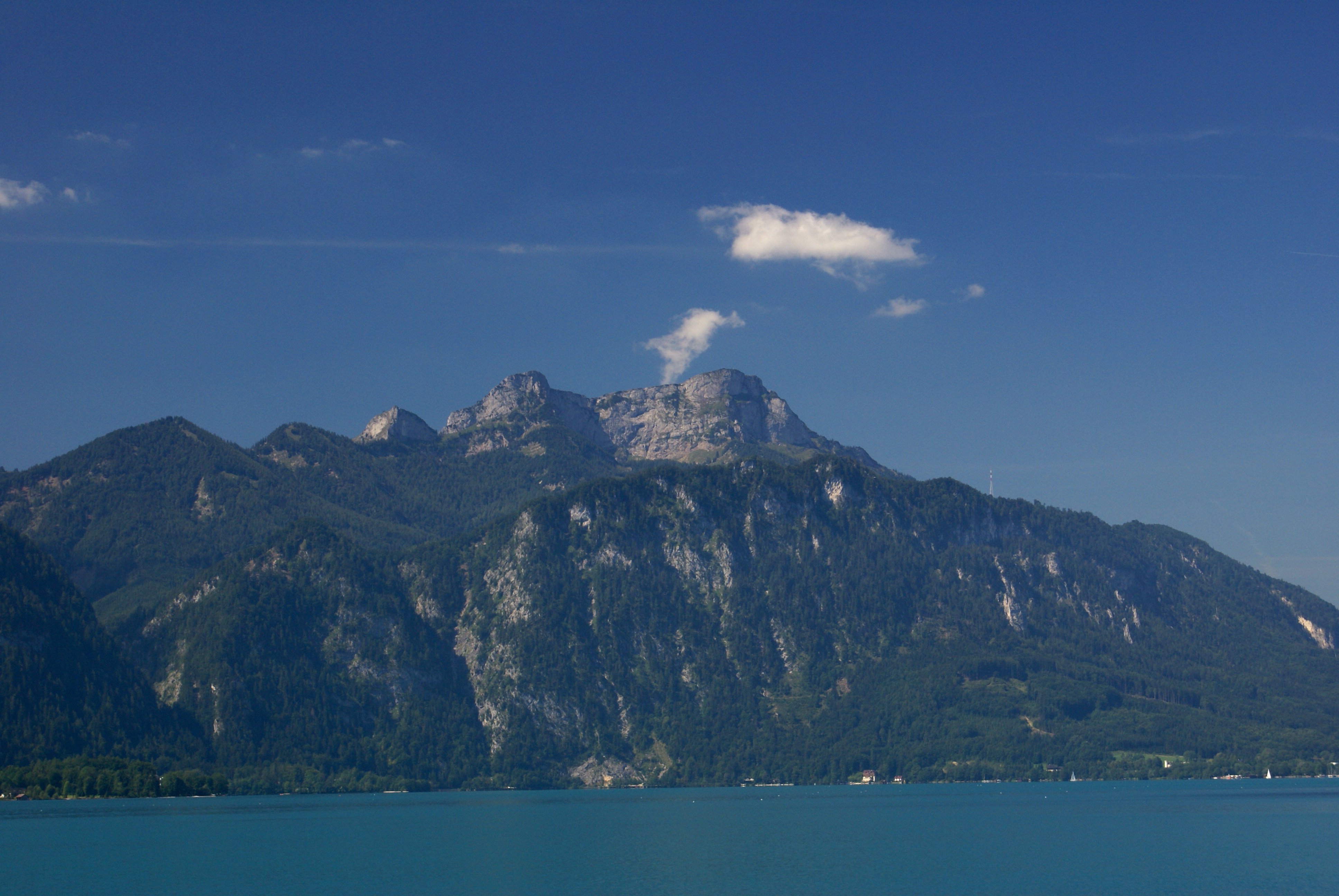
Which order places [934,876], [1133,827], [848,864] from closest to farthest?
[934,876], [848,864], [1133,827]

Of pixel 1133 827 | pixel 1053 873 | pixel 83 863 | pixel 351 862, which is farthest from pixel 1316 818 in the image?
pixel 83 863

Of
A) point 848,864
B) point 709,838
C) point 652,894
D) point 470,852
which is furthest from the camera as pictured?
point 709,838

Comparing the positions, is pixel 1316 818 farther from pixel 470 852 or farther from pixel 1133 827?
pixel 470 852

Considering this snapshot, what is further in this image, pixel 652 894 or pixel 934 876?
pixel 934 876

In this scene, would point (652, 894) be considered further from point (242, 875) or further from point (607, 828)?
point (607, 828)

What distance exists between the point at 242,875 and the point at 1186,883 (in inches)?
3550

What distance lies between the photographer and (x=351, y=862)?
14112cm

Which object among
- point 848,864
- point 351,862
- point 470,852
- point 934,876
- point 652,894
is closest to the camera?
point 652,894

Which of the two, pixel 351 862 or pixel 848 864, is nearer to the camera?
pixel 848 864

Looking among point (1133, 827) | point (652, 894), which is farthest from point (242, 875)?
point (1133, 827)

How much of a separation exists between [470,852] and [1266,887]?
85.3 metres

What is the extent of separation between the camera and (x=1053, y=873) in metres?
123

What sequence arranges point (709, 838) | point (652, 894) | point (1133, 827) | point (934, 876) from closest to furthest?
1. point (652, 894)
2. point (934, 876)
3. point (709, 838)
4. point (1133, 827)

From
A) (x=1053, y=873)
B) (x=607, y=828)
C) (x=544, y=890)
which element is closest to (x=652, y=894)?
(x=544, y=890)
